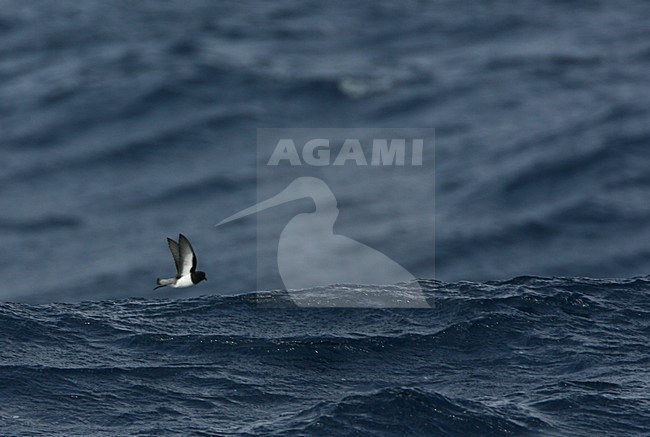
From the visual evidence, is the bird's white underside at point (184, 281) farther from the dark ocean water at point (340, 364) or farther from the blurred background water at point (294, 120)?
the blurred background water at point (294, 120)

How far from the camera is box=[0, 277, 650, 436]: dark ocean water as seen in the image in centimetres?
2092

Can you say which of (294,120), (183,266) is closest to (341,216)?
(294,120)

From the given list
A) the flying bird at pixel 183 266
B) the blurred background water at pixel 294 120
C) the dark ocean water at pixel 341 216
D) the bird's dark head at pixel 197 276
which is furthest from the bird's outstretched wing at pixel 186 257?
the blurred background water at pixel 294 120

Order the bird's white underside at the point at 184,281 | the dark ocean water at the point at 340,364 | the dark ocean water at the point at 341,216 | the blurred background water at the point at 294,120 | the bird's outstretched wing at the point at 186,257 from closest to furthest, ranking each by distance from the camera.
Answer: the dark ocean water at the point at 340,364 < the dark ocean water at the point at 341,216 < the bird's outstretched wing at the point at 186,257 < the bird's white underside at the point at 184,281 < the blurred background water at the point at 294,120

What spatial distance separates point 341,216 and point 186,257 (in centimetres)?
1905

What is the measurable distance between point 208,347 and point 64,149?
2460 centimetres

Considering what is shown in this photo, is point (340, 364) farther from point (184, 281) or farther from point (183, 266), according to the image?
point (183, 266)

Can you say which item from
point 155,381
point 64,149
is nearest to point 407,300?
point 155,381

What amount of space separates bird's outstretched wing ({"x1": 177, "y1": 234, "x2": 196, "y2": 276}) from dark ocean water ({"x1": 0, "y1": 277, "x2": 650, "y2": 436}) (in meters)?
1.83

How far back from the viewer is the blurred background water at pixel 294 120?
3966 centimetres

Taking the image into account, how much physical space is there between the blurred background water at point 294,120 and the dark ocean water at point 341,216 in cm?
12

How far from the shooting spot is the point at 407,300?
26.1 metres

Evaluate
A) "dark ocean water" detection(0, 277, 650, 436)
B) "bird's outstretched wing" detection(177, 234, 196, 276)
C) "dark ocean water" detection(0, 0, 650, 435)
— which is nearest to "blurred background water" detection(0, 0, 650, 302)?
"dark ocean water" detection(0, 0, 650, 435)

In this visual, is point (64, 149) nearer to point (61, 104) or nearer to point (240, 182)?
point (61, 104)
